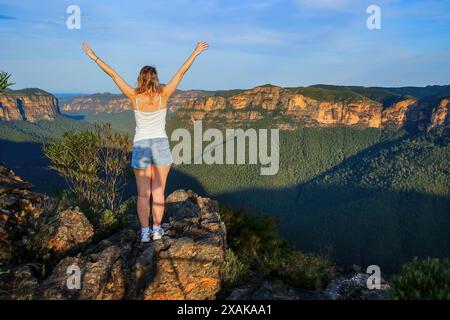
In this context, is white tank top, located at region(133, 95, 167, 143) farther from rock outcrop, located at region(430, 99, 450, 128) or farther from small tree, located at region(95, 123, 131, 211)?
rock outcrop, located at region(430, 99, 450, 128)

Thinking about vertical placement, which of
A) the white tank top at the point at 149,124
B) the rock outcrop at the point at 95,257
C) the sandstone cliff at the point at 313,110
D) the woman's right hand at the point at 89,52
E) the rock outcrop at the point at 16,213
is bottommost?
the rock outcrop at the point at 95,257

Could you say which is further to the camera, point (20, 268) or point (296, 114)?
point (296, 114)

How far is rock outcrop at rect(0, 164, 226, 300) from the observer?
5.70m

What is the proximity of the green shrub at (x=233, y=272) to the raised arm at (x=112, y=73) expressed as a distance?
3.40 metres

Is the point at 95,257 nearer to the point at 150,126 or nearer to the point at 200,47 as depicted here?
the point at 150,126

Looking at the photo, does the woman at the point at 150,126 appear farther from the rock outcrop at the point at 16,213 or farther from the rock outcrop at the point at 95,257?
the rock outcrop at the point at 16,213

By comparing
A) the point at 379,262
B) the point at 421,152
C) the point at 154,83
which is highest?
the point at 154,83

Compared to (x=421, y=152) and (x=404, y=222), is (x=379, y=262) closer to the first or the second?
(x=404, y=222)

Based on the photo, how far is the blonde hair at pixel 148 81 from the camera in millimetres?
5855

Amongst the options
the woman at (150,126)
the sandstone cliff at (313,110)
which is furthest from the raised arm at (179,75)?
the sandstone cliff at (313,110)
